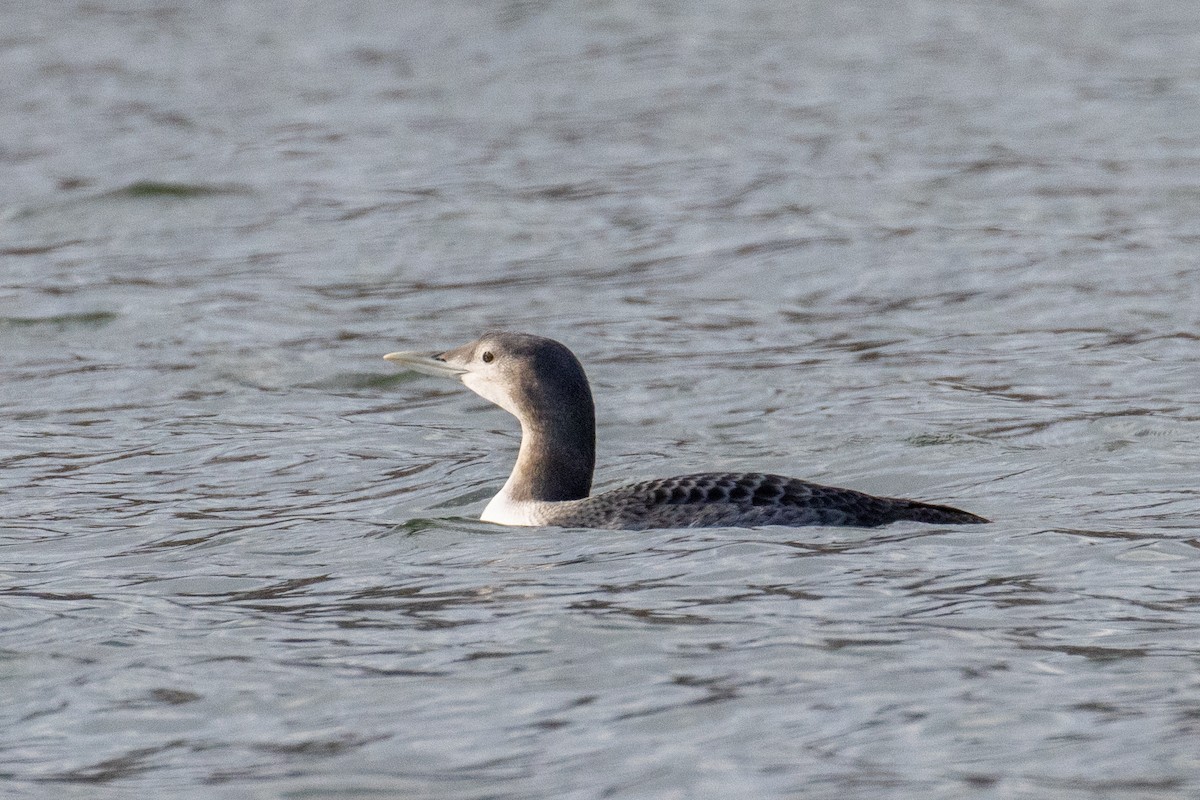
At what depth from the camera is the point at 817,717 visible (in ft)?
17.8

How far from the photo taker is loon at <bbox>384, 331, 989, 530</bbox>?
732cm

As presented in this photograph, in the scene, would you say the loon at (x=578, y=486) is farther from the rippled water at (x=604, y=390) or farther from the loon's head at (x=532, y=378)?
the rippled water at (x=604, y=390)

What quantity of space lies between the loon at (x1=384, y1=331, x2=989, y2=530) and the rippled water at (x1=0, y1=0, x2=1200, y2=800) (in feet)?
0.43

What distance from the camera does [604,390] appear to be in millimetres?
11000

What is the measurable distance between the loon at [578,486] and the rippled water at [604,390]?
13 centimetres

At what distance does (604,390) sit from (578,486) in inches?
115

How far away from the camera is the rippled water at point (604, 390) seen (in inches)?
216

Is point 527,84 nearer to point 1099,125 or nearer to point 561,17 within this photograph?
point 561,17

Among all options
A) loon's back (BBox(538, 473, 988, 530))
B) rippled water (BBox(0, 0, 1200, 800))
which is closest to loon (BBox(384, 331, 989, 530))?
loon's back (BBox(538, 473, 988, 530))

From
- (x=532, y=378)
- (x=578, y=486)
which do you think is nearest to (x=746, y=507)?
(x=578, y=486)

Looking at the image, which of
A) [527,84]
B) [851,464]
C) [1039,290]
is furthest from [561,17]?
[851,464]

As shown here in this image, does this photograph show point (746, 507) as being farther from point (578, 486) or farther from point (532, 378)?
point (532, 378)

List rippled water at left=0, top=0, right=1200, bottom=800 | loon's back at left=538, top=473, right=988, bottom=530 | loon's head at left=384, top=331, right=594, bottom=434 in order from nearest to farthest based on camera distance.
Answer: rippled water at left=0, top=0, right=1200, bottom=800 → loon's back at left=538, top=473, right=988, bottom=530 → loon's head at left=384, top=331, right=594, bottom=434

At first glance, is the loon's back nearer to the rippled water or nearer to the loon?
the loon
